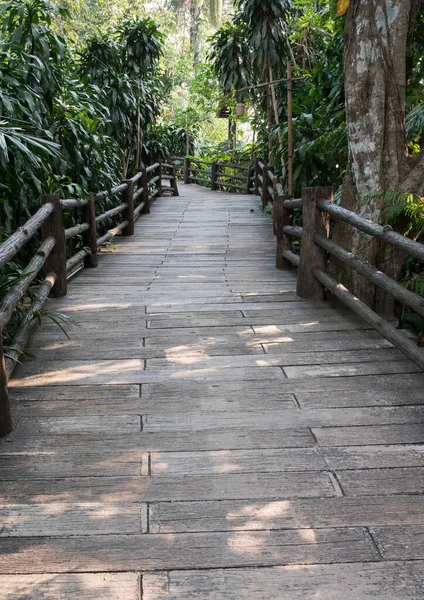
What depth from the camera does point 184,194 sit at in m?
15.2

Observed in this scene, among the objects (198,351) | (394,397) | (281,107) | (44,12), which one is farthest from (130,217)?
(394,397)

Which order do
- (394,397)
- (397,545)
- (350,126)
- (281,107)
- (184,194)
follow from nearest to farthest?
(397,545), (394,397), (350,126), (281,107), (184,194)

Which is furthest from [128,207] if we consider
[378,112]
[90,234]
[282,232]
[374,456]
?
[374,456]

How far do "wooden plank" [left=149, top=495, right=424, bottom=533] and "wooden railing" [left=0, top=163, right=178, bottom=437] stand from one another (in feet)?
2.97

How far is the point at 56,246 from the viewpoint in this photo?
4.71 meters

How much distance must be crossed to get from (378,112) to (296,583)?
318cm

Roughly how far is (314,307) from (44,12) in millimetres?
3614

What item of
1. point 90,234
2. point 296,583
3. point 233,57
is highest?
point 233,57

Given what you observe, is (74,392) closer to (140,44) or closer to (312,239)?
(312,239)

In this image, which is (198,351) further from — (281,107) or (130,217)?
(281,107)

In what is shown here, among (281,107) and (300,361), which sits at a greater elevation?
(281,107)

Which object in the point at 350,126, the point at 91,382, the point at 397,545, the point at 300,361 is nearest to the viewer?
the point at 397,545

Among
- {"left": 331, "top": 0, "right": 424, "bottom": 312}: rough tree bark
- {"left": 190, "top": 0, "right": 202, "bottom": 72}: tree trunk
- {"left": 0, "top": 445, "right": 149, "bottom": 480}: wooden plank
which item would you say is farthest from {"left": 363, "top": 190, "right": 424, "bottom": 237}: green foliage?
{"left": 190, "top": 0, "right": 202, "bottom": 72}: tree trunk

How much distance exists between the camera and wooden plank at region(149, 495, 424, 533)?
6.40ft
